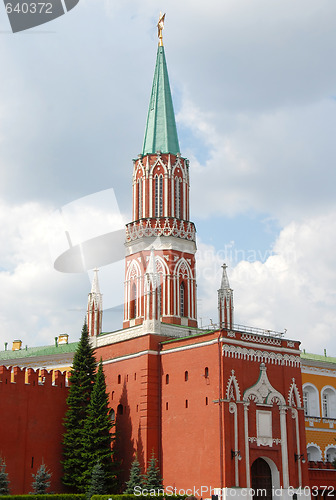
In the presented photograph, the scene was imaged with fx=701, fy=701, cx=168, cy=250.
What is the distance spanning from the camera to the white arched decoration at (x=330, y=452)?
5269cm

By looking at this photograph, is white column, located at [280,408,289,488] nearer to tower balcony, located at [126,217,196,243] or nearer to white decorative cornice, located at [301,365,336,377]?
tower balcony, located at [126,217,196,243]

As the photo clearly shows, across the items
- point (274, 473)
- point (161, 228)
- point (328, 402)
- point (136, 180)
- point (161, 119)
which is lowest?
point (274, 473)

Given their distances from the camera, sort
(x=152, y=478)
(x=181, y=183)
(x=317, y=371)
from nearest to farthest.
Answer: (x=152, y=478), (x=181, y=183), (x=317, y=371)

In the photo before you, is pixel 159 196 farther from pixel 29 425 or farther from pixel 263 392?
pixel 29 425

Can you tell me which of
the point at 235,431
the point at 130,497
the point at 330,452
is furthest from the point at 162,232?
the point at 330,452

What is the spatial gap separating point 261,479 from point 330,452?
17.3 m

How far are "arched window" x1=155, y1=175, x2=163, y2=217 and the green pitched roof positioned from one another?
87.0 inches

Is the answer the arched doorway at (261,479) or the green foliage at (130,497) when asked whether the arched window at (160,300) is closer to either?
the arched doorway at (261,479)

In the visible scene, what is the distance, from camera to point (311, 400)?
55.3 meters

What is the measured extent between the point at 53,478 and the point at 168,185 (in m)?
19.7

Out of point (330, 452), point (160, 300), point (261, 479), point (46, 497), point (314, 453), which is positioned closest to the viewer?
point (46, 497)

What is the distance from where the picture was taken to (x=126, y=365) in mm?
42344

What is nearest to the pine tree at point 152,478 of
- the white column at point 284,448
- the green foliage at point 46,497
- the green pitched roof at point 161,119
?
the green foliage at point 46,497

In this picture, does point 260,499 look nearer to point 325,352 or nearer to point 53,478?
point 53,478
